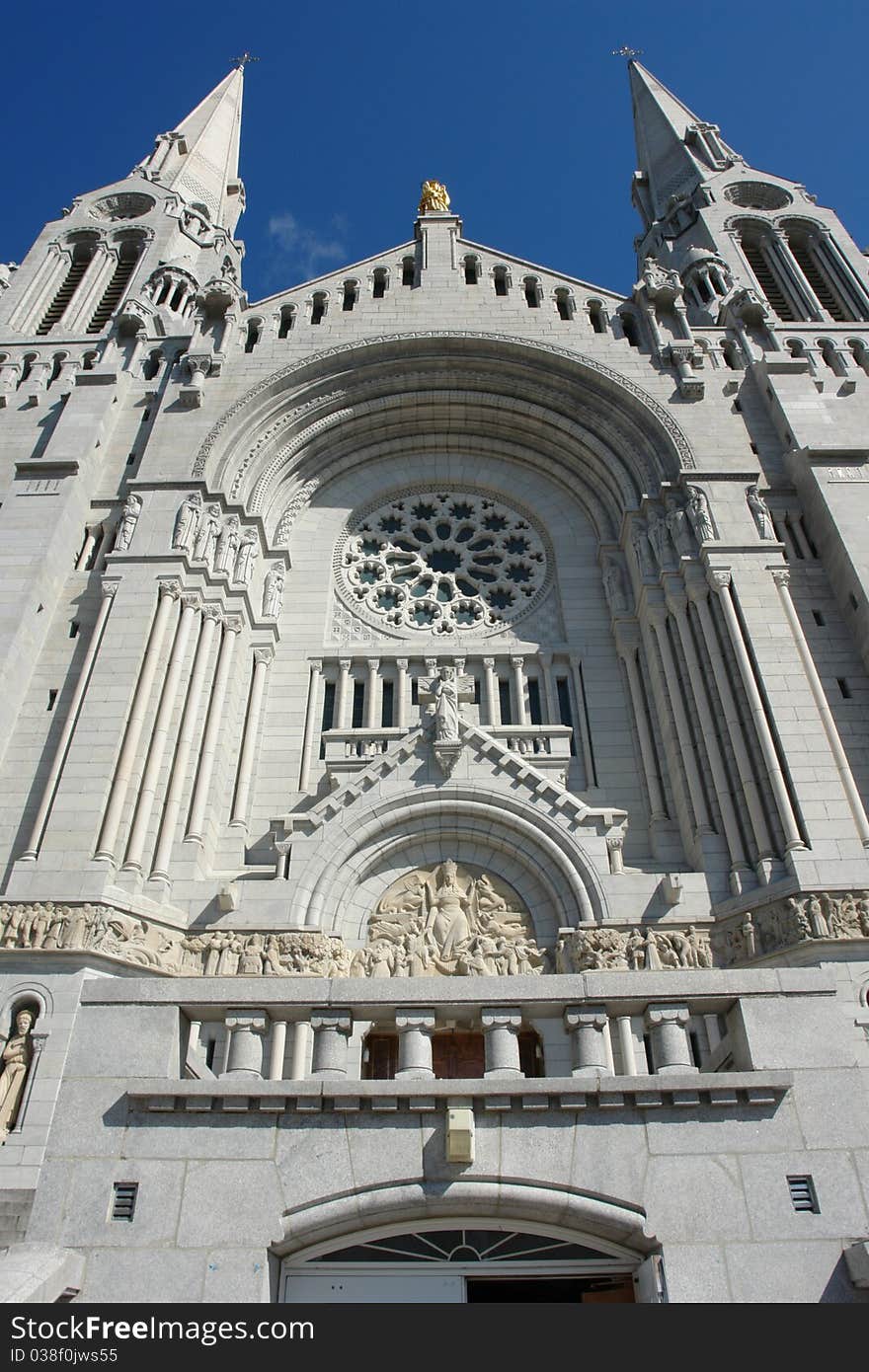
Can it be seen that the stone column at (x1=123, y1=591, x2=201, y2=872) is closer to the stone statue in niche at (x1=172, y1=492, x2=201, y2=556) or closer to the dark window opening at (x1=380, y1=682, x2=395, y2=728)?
the stone statue in niche at (x1=172, y1=492, x2=201, y2=556)

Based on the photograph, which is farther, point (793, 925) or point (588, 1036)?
point (793, 925)

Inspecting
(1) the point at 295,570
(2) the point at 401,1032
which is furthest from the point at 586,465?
(2) the point at 401,1032

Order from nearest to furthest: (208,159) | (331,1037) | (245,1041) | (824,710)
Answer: (331,1037)
(245,1041)
(824,710)
(208,159)

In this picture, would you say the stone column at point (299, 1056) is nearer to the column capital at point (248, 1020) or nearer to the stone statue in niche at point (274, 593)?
the column capital at point (248, 1020)

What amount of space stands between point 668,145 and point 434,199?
37.9 ft

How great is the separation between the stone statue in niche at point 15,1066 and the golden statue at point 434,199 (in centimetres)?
2485

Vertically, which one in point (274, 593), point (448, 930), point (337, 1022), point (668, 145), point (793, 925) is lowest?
point (337, 1022)

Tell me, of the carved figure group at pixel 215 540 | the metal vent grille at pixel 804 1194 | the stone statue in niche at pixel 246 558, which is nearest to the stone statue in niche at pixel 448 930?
the metal vent grille at pixel 804 1194

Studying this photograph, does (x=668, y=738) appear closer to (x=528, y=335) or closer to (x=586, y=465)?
(x=586, y=465)

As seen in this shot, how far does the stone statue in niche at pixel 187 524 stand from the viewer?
61.2 feet

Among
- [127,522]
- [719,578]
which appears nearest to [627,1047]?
[719,578]

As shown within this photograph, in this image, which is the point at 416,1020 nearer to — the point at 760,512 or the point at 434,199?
the point at 760,512

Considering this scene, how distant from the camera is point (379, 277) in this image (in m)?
26.0

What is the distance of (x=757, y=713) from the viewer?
15.7m
